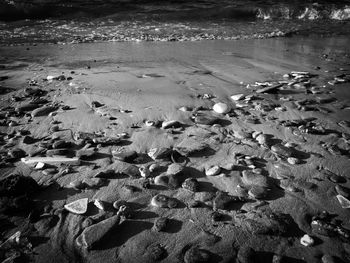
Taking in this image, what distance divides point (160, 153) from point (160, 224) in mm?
683

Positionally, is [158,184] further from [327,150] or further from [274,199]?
[327,150]

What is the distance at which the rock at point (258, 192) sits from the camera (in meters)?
1.81

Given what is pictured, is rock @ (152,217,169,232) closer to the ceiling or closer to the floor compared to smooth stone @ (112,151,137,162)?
closer to the floor

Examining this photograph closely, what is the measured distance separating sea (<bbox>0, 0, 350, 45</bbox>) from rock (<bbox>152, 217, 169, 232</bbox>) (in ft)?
19.5

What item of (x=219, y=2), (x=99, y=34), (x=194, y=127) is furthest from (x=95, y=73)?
(x=219, y=2)

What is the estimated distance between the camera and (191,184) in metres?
1.90

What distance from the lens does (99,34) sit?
7594mm

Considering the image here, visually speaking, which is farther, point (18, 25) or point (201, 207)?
point (18, 25)

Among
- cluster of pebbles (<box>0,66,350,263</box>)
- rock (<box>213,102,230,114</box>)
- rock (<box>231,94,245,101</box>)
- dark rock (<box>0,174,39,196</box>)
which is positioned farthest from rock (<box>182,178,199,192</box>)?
rock (<box>231,94,245,101</box>)

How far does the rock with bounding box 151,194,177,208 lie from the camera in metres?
1.77

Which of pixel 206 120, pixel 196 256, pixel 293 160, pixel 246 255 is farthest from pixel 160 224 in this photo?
pixel 206 120

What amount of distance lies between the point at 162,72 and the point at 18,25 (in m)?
7.19

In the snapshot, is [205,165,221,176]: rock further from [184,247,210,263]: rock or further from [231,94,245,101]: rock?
[231,94,245,101]: rock

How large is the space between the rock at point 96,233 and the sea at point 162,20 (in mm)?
6017
